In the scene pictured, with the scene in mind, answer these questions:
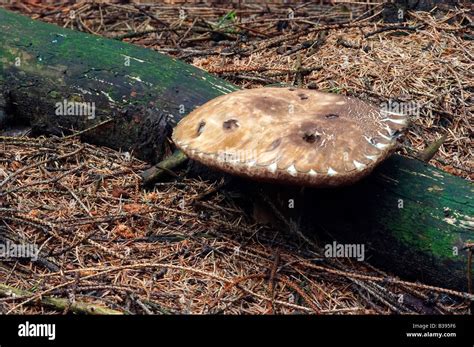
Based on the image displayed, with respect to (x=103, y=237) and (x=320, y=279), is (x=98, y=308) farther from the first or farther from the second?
(x=320, y=279)

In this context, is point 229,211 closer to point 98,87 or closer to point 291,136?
point 291,136

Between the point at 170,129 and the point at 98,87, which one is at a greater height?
the point at 98,87

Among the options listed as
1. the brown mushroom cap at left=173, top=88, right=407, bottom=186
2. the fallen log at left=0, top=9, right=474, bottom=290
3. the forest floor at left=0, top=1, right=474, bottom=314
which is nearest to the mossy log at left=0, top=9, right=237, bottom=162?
the fallen log at left=0, top=9, right=474, bottom=290

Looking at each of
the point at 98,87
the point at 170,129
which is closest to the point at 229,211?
the point at 170,129

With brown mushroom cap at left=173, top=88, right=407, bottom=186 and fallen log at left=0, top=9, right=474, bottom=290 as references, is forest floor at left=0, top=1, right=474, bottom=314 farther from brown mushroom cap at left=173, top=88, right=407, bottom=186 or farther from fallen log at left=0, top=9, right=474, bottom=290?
brown mushroom cap at left=173, top=88, right=407, bottom=186

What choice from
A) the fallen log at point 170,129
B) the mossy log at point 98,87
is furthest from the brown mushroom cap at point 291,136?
the mossy log at point 98,87

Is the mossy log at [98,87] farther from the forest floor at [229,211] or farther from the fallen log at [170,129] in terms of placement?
the forest floor at [229,211]
